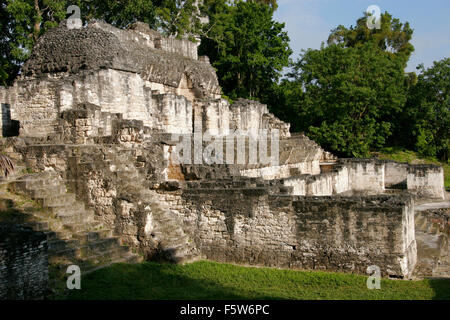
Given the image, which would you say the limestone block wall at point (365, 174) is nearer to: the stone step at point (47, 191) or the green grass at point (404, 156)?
the green grass at point (404, 156)

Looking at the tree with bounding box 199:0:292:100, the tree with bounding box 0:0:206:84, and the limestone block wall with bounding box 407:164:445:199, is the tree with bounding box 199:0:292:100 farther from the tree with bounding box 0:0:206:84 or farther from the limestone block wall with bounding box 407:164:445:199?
the limestone block wall with bounding box 407:164:445:199

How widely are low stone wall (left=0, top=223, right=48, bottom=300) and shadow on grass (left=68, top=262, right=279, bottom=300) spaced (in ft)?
2.52

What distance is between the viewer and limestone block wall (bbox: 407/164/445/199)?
22.8 meters

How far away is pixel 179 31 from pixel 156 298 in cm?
2375

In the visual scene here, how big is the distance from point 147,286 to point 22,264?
8.11 feet

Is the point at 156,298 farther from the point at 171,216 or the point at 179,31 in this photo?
the point at 179,31

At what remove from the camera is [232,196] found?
35.0 ft

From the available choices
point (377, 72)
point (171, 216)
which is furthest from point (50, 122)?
point (377, 72)

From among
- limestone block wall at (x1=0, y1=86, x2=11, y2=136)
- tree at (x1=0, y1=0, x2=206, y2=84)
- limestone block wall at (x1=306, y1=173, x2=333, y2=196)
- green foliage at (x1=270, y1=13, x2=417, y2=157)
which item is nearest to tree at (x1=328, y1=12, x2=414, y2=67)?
green foliage at (x1=270, y1=13, x2=417, y2=157)

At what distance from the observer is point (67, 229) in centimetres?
941

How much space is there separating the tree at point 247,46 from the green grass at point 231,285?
21.5m

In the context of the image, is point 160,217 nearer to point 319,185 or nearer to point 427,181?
point 319,185

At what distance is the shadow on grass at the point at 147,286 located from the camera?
25.6 ft

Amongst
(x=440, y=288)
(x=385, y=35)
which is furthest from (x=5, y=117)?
(x=385, y=35)
